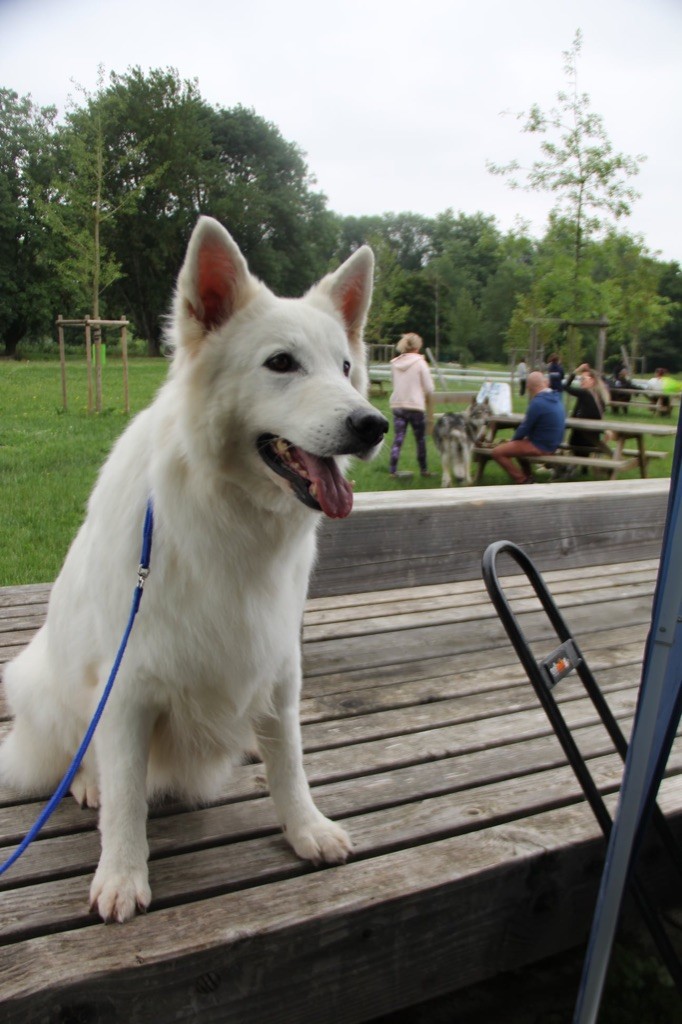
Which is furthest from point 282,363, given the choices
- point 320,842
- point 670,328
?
point 670,328

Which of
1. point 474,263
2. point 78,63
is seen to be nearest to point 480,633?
point 78,63

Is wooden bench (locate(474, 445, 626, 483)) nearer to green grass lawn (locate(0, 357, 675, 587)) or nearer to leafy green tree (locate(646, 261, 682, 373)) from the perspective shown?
green grass lawn (locate(0, 357, 675, 587))

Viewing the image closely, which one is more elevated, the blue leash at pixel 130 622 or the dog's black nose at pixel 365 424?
the dog's black nose at pixel 365 424

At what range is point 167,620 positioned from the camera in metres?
1.60

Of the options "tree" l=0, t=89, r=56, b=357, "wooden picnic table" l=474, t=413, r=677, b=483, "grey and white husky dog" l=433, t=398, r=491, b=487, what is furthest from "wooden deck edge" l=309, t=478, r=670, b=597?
"grey and white husky dog" l=433, t=398, r=491, b=487

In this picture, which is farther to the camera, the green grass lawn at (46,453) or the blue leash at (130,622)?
the green grass lawn at (46,453)

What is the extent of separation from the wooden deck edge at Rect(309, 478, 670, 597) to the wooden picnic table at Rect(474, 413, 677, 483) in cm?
504

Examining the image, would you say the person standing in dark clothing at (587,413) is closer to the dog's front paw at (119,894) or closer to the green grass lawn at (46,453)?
the green grass lawn at (46,453)

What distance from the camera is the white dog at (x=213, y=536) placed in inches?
61.9

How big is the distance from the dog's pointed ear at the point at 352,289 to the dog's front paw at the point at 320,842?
1.22 m

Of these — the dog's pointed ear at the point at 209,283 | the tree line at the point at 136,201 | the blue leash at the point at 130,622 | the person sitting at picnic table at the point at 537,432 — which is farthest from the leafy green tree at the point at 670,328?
the blue leash at the point at 130,622

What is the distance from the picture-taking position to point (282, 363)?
164cm

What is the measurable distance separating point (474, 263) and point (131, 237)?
1380 centimetres

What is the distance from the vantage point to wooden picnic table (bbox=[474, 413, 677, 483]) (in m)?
9.13
